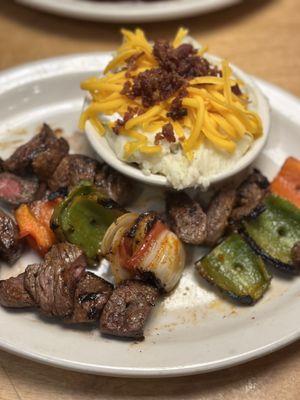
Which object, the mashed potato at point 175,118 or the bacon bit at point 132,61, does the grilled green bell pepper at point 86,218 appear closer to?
the mashed potato at point 175,118

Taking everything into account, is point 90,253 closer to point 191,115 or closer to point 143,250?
point 143,250

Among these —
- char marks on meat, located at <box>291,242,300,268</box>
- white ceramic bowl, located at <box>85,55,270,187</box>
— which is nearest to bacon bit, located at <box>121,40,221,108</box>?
white ceramic bowl, located at <box>85,55,270,187</box>

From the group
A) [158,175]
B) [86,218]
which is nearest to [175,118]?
[158,175]

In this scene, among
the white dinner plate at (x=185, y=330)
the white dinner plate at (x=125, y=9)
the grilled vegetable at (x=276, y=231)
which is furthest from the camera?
the white dinner plate at (x=125, y=9)

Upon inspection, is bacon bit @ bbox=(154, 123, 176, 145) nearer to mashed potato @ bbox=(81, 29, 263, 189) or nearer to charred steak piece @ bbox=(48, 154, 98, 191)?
mashed potato @ bbox=(81, 29, 263, 189)

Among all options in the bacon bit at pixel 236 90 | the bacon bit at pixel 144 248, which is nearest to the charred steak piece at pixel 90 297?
the bacon bit at pixel 144 248

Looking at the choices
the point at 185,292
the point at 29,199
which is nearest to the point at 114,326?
the point at 185,292

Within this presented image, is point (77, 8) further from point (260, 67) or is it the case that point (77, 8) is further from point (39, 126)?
point (260, 67)
